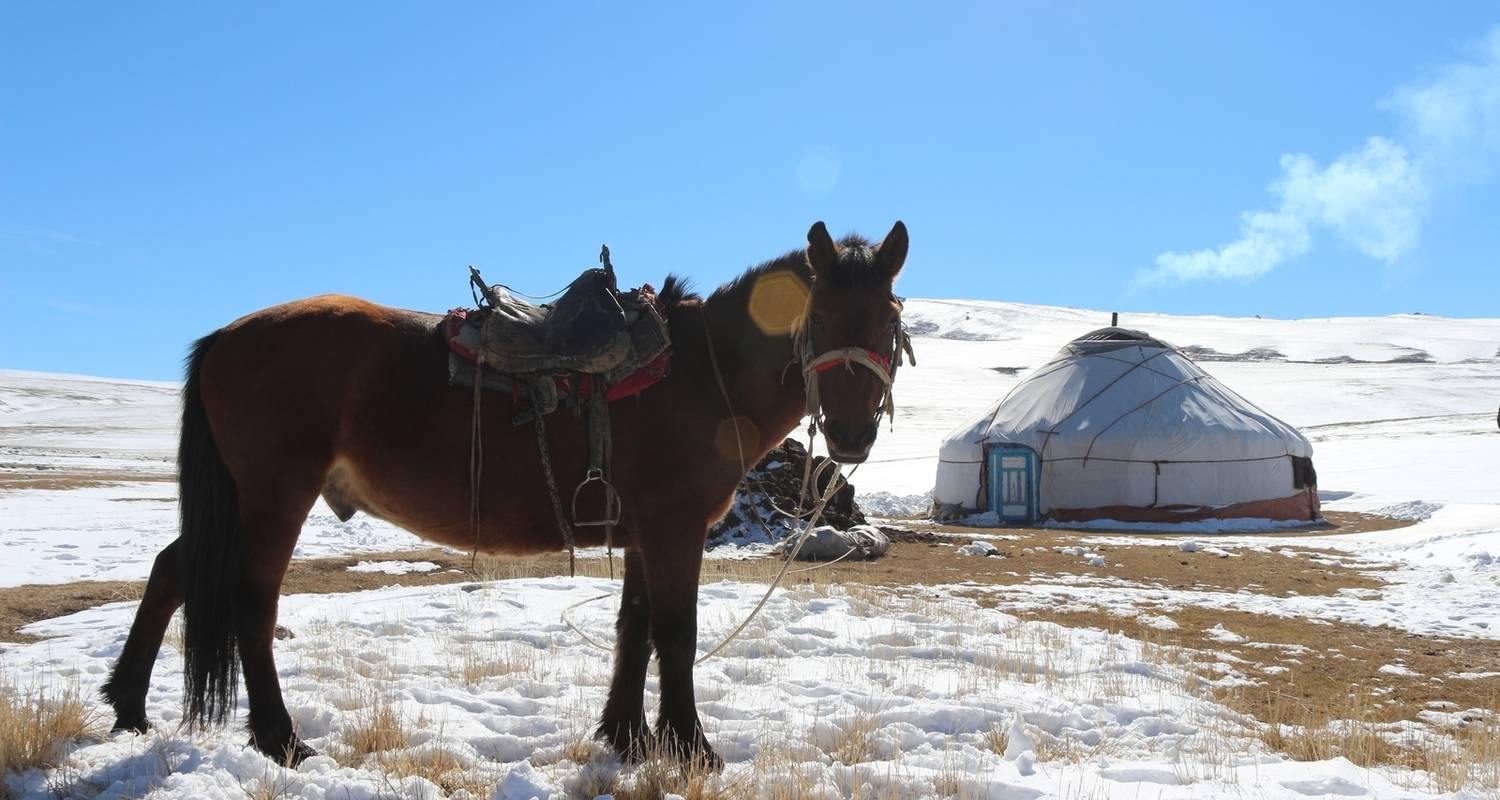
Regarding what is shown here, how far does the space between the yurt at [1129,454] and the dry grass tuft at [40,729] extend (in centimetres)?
1904

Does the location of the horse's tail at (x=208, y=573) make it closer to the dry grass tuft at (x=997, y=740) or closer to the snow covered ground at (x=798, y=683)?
the snow covered ground at (x=798, y=683)

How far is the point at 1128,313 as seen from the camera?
5359 inches

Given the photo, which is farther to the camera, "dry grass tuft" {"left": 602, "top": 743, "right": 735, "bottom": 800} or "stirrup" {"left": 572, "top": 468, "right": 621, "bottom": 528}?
"stirrup" {"left": 572, "top": 468, "right": 621, "bottom": 528}

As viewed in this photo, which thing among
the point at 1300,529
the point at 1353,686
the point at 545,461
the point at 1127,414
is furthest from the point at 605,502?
the point at 1127,414

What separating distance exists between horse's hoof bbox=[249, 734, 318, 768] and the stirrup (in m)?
1.23

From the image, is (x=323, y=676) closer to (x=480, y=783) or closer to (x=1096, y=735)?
(x=480, y=783)

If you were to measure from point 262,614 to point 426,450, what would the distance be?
829 millimetres

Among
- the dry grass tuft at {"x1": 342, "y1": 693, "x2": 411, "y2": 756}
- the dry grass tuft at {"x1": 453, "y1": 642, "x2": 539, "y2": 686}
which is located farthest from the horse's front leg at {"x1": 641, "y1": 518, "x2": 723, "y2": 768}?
the dry grass tuft at {"x1": 453, "y1": 642, "x2": 539, "y2": 686}

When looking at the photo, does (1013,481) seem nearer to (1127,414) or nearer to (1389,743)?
(1127,414)

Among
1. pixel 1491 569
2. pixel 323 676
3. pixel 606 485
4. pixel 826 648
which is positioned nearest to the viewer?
pixel 606 485

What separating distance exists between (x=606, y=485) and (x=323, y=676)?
2228mm

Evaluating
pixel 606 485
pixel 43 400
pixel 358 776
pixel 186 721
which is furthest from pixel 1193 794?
pixel 43 400

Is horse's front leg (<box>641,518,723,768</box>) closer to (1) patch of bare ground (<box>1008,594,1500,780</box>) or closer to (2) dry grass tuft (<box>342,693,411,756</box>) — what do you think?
(2) dry grass tuft (<box>342,693,411,756</box>)

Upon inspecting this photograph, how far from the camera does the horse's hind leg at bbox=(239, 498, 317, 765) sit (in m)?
3.42
